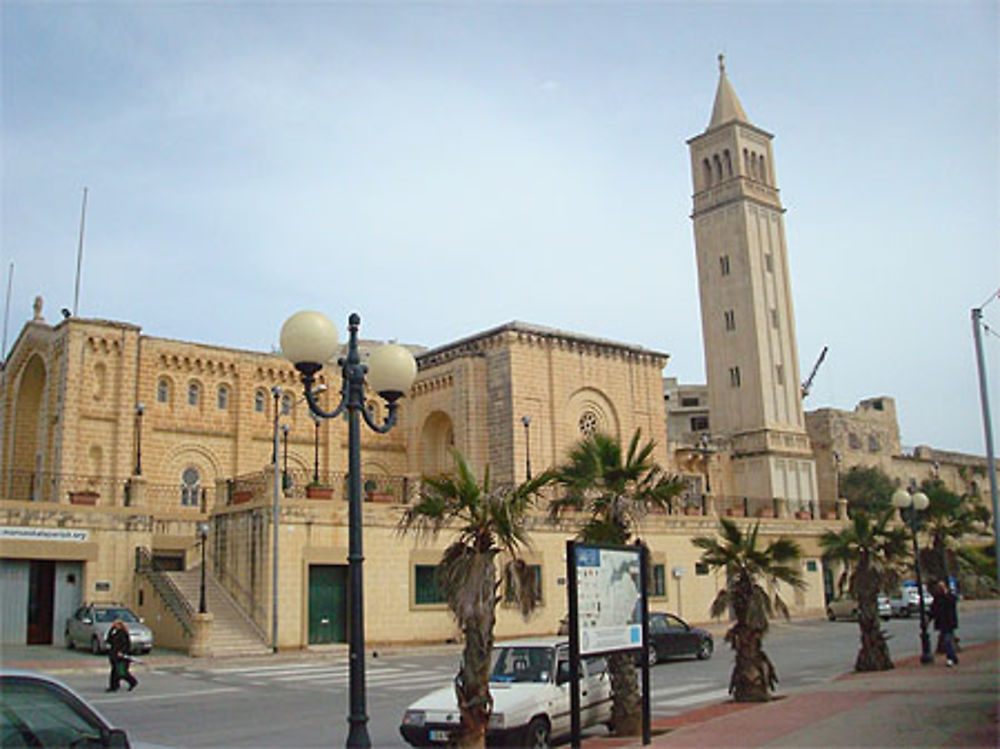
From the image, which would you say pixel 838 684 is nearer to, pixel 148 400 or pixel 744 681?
pixel 744 681

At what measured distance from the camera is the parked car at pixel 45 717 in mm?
5277

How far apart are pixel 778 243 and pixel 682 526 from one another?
33.3m

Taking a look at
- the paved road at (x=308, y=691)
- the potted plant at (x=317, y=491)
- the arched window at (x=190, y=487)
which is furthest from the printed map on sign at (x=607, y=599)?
the arched window at (x=190, y=487)

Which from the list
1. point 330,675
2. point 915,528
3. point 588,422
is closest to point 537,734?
point 330,675

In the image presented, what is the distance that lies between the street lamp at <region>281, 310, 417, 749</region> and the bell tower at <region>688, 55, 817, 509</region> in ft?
171

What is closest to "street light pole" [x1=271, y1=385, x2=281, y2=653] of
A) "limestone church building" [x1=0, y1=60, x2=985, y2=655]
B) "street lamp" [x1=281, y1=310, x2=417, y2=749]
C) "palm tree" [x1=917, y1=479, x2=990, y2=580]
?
"limestone church building" [x1=0, y1=60, x2=985, y2=655]

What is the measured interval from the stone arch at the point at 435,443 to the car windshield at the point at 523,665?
115 feet

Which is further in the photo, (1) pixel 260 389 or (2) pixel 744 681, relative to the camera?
(1) pixel 260 389

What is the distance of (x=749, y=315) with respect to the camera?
61500 millimetres

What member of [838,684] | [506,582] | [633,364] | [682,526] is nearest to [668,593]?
[682,526]

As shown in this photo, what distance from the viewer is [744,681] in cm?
1465

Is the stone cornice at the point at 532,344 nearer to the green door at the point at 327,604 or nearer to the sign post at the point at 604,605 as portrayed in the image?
the green door at the point at 327,604

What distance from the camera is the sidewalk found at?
10320mm

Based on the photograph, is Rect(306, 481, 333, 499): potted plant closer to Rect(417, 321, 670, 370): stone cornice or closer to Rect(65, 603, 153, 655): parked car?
Rect(65, 603, 153, 655): parked car
